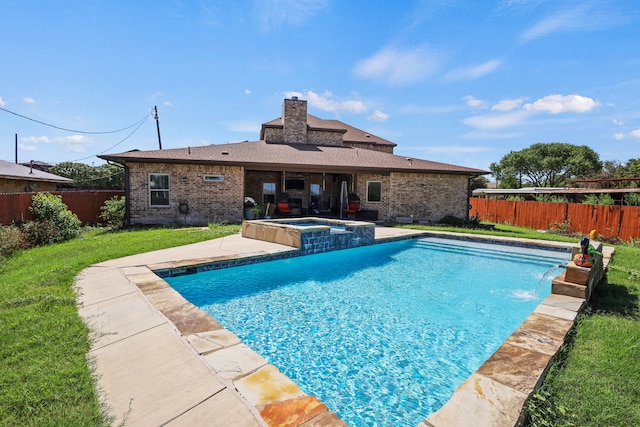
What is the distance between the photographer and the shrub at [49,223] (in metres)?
8.85

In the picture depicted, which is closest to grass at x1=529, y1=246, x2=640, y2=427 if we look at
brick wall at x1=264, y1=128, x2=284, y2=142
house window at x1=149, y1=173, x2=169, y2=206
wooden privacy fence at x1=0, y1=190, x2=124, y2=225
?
wooden privacy fence at x1=0, y1=190, x2=124, y2=225

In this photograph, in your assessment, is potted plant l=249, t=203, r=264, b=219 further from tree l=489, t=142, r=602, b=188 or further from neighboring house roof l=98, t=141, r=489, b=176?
tree l=489, t=142, r=602, b=188

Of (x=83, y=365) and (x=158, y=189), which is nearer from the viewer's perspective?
(x=83, y=365)

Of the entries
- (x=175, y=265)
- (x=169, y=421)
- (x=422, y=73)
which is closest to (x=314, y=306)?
(x=175, y=265)

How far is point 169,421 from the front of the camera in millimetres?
1932

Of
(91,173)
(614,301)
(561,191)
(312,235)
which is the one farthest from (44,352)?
(91,173)

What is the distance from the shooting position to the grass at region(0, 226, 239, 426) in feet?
6.55

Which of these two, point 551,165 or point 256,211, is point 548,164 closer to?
point 551,165

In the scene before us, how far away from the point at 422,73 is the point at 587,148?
42.7 metres

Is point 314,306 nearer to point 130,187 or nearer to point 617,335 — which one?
point 617,335

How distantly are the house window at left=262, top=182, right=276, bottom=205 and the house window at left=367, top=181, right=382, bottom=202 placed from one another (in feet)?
17.8

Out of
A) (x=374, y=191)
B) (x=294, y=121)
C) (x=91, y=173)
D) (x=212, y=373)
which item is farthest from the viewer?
(x=91, y=173)

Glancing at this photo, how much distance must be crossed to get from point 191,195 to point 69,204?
4.42 metres

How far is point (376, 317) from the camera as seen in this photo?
4.71 m
